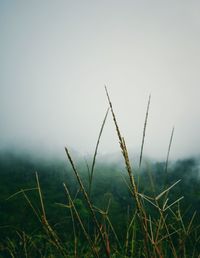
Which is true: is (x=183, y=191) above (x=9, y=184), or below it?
below

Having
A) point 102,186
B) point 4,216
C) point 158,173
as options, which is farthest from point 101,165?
point 4,216

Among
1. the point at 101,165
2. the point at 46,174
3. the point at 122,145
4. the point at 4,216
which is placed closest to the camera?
the point at 122,145

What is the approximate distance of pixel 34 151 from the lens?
113625 millimetres

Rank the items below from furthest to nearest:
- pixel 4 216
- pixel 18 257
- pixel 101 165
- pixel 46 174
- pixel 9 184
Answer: pixel 101 165 → pixel 46 174 → pixel 9 184 → pixel 4 216 → pixel 18 257

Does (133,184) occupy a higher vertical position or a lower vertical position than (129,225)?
higher

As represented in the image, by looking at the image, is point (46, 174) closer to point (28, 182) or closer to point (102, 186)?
point (28, 182)

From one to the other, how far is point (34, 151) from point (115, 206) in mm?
63665

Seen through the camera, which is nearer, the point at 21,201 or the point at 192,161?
the point at 21,201

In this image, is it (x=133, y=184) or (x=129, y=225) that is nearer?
(x=133, y=184)

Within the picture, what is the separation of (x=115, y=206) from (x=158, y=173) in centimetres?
2815

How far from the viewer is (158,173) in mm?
80938

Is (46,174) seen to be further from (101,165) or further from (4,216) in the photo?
(4,216)

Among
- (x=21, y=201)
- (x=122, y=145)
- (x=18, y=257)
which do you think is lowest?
(x=21, y=201)

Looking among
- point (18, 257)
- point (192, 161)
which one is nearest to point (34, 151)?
point (192, 161)
